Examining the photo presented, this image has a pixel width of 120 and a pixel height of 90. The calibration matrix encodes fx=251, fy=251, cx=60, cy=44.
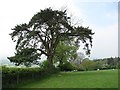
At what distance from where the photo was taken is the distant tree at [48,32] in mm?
32438

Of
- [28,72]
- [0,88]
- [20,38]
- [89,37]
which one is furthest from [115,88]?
[20,38]

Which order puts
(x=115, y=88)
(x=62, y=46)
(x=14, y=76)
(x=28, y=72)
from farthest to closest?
(x=62, y=46), (x=28, y=72), (x=14, y=76), (x=115, y=88)

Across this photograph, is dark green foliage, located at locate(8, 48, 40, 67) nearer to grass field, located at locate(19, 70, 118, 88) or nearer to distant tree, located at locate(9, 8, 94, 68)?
distant tree, located at locate(9, 8, 94, 68)

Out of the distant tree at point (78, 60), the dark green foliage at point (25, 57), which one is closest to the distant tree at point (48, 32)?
the dark green foliage at point (25, 57)

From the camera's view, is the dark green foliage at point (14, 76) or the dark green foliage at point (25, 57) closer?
the dark green foliage at point (14, 76)

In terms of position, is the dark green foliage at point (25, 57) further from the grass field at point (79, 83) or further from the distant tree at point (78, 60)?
the distant tree at point (78, 60)

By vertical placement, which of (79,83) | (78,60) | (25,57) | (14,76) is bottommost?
(78,60)

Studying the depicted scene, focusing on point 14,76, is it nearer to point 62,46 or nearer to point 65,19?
point 65,19

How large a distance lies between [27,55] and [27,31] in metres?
3.19

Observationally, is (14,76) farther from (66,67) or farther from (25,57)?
(66,67)

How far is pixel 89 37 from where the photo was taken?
32938mm

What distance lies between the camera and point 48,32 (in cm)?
3472

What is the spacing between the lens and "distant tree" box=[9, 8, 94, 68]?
32438 mm

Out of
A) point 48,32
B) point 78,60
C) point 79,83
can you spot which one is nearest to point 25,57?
point 48,32
